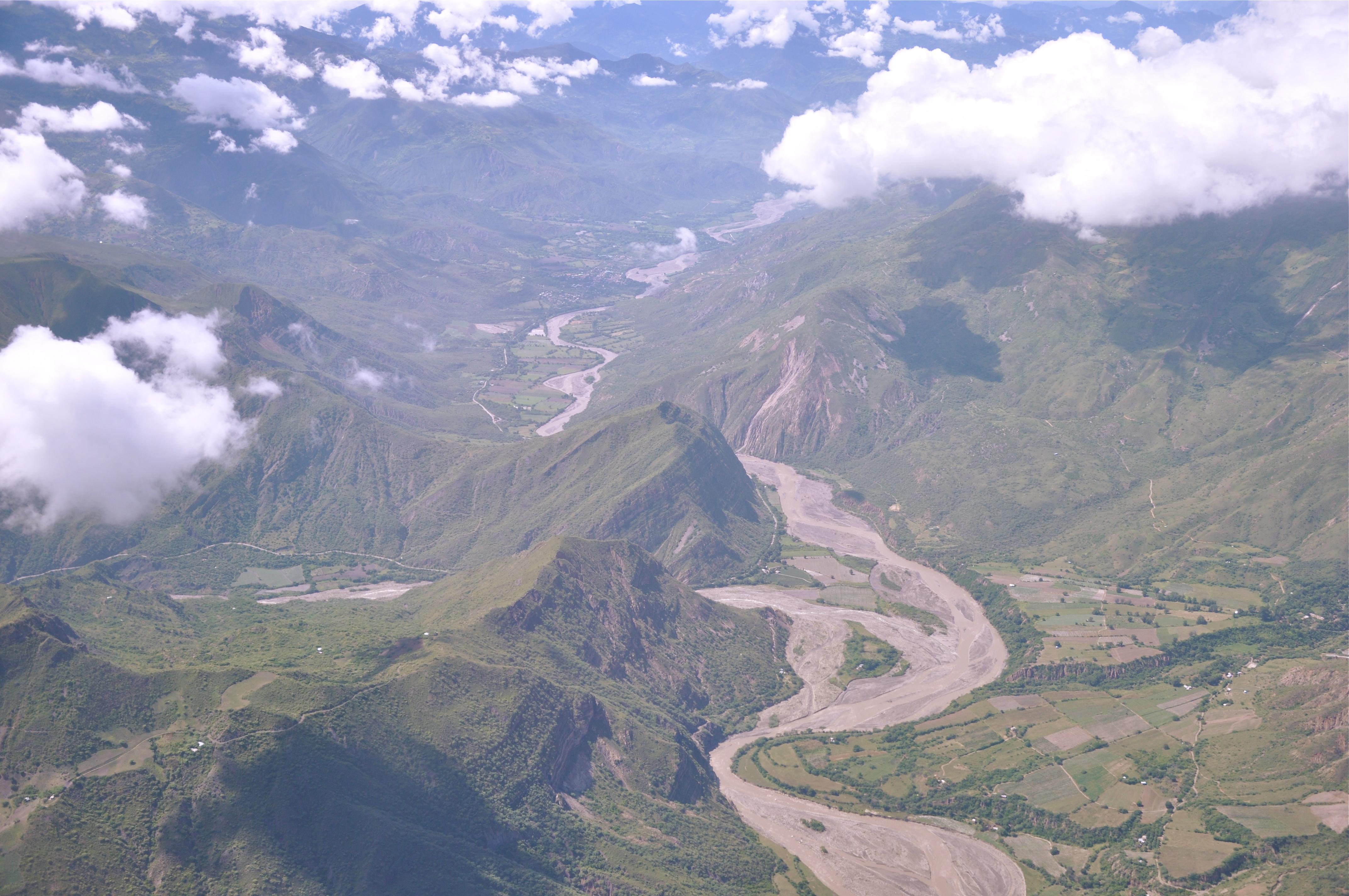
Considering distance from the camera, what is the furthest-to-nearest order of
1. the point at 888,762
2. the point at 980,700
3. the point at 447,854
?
the point at 980,700
the point at 888,762
the point at 447,854

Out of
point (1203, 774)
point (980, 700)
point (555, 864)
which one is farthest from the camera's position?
point (980, 700)

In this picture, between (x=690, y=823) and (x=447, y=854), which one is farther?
(x=690, y=823)

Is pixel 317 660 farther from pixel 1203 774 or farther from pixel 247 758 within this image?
pixel 1203 774

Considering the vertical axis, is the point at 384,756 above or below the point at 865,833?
above

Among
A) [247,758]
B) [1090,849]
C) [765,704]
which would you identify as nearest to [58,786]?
[247,758]

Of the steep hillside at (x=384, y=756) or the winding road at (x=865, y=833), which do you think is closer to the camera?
the steep hillside at (x=384, y=756)

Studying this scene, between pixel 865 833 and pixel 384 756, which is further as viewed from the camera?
pixel 865 833

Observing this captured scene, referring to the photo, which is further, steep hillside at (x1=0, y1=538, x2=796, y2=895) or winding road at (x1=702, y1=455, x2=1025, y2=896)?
winding road at (x1=702, y1=455, x2=1025, y2=896)

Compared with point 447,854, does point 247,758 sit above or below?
above
